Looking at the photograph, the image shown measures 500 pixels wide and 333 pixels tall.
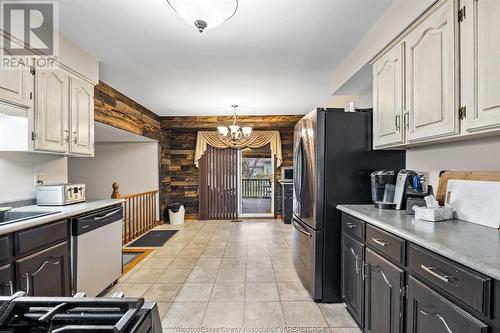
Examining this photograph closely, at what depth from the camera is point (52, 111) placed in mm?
2377

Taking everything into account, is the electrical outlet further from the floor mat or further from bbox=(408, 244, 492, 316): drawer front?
bbox=(408, 244, 492, 316): drawer front

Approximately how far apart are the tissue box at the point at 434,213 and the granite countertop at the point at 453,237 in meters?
0.04

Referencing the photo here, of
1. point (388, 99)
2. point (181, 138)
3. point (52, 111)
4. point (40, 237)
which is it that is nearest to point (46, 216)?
point (40, 237)

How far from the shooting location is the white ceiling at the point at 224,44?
80.6 inches

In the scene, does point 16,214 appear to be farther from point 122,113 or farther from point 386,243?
point 386,243

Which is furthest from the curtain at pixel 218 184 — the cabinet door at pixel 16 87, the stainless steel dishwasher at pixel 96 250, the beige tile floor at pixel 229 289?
the cabinet door at pixel 16 87

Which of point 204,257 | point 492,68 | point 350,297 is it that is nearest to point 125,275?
point 204,257

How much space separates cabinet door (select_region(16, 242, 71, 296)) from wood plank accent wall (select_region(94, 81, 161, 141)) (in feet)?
6.60

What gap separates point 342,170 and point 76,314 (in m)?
2.28

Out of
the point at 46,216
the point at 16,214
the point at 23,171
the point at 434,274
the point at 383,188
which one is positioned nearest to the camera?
the point at 434,274

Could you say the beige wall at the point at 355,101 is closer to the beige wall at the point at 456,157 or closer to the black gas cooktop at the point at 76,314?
the beige wall at the point at 456,157

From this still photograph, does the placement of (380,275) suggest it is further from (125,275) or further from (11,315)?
(125,275)

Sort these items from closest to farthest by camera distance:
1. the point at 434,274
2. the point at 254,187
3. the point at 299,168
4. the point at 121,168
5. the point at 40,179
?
the point at 434,274 → the point at 40,179 → the point at 299,168 → the point at 121,168 → the point at 254,187

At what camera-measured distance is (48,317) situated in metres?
0.59
